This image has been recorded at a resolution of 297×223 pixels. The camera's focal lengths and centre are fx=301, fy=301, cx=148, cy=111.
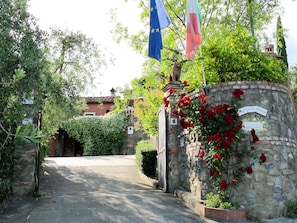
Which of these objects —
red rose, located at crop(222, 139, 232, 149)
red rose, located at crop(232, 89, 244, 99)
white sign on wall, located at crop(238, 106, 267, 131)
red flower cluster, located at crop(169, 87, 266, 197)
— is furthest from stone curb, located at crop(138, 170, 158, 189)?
red rose, located at crop(232, 89, 244, 99)

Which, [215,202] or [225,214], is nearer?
[225,214]

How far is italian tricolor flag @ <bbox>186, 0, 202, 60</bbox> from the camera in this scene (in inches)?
291

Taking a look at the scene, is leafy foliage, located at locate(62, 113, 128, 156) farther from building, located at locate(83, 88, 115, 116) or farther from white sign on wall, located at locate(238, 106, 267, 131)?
white sign on wall, located at locate(238, 106, 267, 131)

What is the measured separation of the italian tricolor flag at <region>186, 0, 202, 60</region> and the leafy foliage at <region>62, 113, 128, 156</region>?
15554mm

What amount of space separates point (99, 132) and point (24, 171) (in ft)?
50.8

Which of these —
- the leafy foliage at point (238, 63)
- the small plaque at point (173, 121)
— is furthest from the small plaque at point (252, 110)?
the small plaque at point (173, 121)

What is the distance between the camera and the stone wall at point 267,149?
5914 millimetres

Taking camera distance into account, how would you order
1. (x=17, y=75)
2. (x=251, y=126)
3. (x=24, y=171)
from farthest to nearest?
(x=24, y=171) → (x=251, y=126) → (x=17, y=75)

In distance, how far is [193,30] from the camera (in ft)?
24.9

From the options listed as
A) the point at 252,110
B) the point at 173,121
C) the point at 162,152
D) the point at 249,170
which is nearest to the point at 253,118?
the point at 252,110

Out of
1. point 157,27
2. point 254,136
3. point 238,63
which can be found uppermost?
point 157,27

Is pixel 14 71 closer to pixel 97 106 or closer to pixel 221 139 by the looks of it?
pixel 221 139

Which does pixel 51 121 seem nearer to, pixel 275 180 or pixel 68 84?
pixel 68 84

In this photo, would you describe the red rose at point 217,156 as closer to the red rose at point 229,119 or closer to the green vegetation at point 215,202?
the red rose at point 229,119
